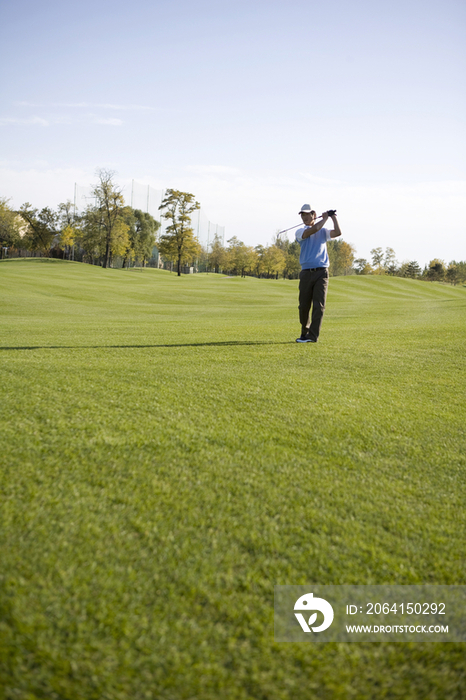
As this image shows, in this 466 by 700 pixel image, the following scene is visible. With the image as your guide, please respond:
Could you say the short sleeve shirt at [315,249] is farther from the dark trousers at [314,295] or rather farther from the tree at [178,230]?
the tree at [178,230]

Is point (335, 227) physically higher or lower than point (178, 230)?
lower

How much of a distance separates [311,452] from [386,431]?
0.80 m

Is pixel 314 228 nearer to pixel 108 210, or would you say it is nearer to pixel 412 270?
pixel 108 210

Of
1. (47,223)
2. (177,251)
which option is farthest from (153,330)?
(47,223)

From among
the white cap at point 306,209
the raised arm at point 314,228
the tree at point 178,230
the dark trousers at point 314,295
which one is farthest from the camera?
the tree at point 178,230

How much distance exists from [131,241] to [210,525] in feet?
275

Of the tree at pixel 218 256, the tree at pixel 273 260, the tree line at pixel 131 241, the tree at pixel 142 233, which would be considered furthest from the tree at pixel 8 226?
the tree at pixel 273 260

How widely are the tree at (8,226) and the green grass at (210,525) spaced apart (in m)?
74.3

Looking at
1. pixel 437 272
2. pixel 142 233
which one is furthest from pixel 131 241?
pixel 437 272

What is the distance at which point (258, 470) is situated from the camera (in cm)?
256

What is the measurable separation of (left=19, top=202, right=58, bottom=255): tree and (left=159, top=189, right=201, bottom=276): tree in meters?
→ 30.6

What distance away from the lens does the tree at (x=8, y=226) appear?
67.1 m

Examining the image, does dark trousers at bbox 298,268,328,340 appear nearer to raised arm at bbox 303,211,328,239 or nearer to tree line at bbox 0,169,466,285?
raised arm at bbox 303,211,328,239

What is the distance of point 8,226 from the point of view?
69625 mm
